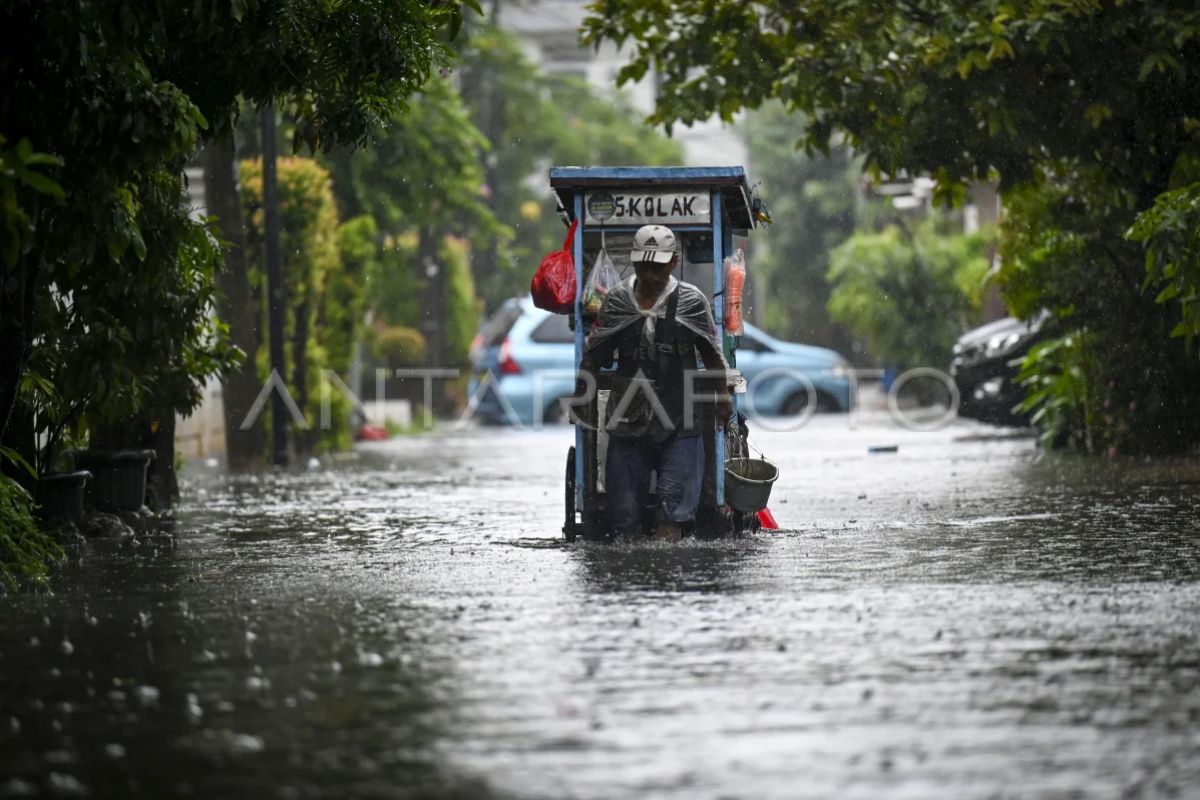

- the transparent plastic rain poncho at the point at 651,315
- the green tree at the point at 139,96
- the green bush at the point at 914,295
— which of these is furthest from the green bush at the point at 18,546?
the green bush at the point at 914,295

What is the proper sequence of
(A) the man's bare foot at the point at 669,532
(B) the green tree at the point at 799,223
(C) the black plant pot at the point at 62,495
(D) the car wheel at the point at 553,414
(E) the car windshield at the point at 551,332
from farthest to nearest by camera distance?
(B) the green tree at the point at 799,223
(D) the car wheel at the point at 553,414
(E) the car windshield at the point at 551,332
(C) the black plant pot at the point at 62,495
(A) the man's bare foot at the point at 669,532

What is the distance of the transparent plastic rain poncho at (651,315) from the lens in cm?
1179

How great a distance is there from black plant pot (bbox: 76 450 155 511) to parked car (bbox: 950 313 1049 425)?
1277 cm

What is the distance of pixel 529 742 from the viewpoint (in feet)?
20.4

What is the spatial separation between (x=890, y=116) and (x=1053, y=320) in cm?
→ 502

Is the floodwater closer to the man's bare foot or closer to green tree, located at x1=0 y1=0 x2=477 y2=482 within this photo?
the man's bare foot

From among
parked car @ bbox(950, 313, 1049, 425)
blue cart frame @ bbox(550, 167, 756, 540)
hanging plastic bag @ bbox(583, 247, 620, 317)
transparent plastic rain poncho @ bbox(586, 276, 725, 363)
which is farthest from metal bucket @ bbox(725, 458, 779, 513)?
parked car @ bbox(950, 313, 1049, 425)

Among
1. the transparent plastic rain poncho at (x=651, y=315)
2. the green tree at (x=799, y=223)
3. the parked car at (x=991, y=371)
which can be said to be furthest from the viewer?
the green tree at (x=799, y=223)

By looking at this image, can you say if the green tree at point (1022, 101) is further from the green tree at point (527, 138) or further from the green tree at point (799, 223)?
the green tree at point (799, 223)

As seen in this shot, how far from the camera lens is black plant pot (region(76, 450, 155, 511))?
14820mm

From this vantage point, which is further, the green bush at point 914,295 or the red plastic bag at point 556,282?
the green bush at point 914,295

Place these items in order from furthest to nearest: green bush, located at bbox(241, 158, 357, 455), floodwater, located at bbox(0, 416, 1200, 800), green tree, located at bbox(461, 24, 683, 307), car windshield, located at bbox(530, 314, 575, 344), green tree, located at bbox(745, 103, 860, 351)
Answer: green tree, located at bbox(745, 103, 860, 351) → green tree, located at bbox(461, 24, 683, 307) → car windshield, located at bbox(530, 314, 575, 344) → green bush, located at bbox(241, 158, 357, 455) → floodwater, located at bbox(0, 416, 1200, 800)

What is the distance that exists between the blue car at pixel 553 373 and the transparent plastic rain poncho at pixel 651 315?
52.8ft

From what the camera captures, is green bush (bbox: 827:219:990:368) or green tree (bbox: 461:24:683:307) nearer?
green bush (bbox: 827:219:990:368)
